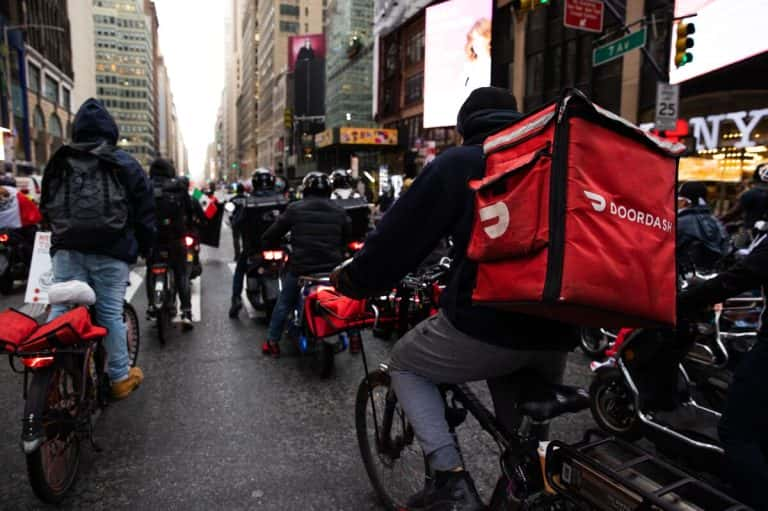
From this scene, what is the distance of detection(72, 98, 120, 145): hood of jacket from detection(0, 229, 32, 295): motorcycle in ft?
22.2

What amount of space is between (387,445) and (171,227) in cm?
534

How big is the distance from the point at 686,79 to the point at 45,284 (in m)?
18.6

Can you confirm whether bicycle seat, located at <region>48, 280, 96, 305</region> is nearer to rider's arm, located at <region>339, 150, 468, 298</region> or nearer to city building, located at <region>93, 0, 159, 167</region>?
rider's arm, located at <region>339, 150, 468, 298</region>

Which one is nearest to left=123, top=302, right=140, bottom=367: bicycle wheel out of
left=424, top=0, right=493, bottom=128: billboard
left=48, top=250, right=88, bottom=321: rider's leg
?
left=48, top=250, right=88, bottom=321: rider's leg

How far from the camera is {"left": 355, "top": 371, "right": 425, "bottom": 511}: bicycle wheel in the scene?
2859 millimetres

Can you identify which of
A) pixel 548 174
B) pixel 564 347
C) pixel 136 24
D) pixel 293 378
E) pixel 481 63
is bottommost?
pixel 293 378

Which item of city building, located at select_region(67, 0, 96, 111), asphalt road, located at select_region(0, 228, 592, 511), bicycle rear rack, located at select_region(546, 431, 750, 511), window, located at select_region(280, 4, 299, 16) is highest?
window, located at select_region(280, 4, 299, 16)

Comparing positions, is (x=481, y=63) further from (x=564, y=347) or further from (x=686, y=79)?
(x=564, y=347)

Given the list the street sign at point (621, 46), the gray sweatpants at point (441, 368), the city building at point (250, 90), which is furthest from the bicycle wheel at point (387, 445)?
the city building at point (250, 90)

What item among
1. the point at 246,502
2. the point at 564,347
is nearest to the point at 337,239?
the point at 246,502

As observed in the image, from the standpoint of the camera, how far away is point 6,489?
3320 mm

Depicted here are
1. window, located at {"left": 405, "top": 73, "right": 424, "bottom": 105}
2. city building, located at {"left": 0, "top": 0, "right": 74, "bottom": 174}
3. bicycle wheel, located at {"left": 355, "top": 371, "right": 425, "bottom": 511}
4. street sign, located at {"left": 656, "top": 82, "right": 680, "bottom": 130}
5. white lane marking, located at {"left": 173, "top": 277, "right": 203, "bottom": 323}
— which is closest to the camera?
bicycle wheel, located at {"left": 355, "top": 371, "right": 425, "bottom": 511}

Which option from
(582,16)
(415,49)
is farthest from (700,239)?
(415,49)

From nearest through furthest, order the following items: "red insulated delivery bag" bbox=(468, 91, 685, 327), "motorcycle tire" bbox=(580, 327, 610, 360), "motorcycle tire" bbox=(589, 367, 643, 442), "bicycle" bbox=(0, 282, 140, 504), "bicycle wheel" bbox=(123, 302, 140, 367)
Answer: "red insulated delivery bag" bbox=(468, 91, 685, 327)
"bicycle" bbox=(0, 282, 140, 504)
"motorcycle tire" bbox=(589, 367, 643, 442)
"bicycle wheel" bbox=(123, 302, 140, 367)
"motorcycle tire" bbox=(580, 327, 610, 360)
